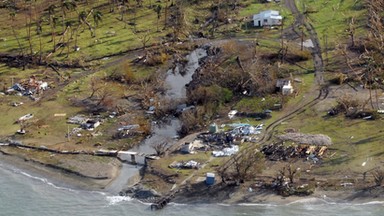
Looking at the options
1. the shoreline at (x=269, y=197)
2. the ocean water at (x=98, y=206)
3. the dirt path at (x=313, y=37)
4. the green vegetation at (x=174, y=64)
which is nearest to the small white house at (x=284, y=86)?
the green vegetation at (x=174, y=64)

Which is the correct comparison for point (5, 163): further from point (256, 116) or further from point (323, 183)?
point (323, 183)

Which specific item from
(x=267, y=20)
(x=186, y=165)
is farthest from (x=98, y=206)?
(x=267, y=20)

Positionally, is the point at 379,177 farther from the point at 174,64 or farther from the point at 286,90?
the point at 174,64

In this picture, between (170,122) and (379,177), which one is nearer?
(379,177)

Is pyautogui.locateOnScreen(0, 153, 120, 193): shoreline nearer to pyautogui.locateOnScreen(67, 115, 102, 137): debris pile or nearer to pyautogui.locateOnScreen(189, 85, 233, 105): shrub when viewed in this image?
pyautogui.locateOnScreen(67, 115, 102, 137): debris pile

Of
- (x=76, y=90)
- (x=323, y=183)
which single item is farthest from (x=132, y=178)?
(x=76, y=90)

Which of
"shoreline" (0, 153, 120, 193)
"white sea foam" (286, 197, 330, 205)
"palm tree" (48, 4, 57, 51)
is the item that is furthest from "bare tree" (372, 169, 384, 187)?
"palm tree" (48, 4, 57, 51)
